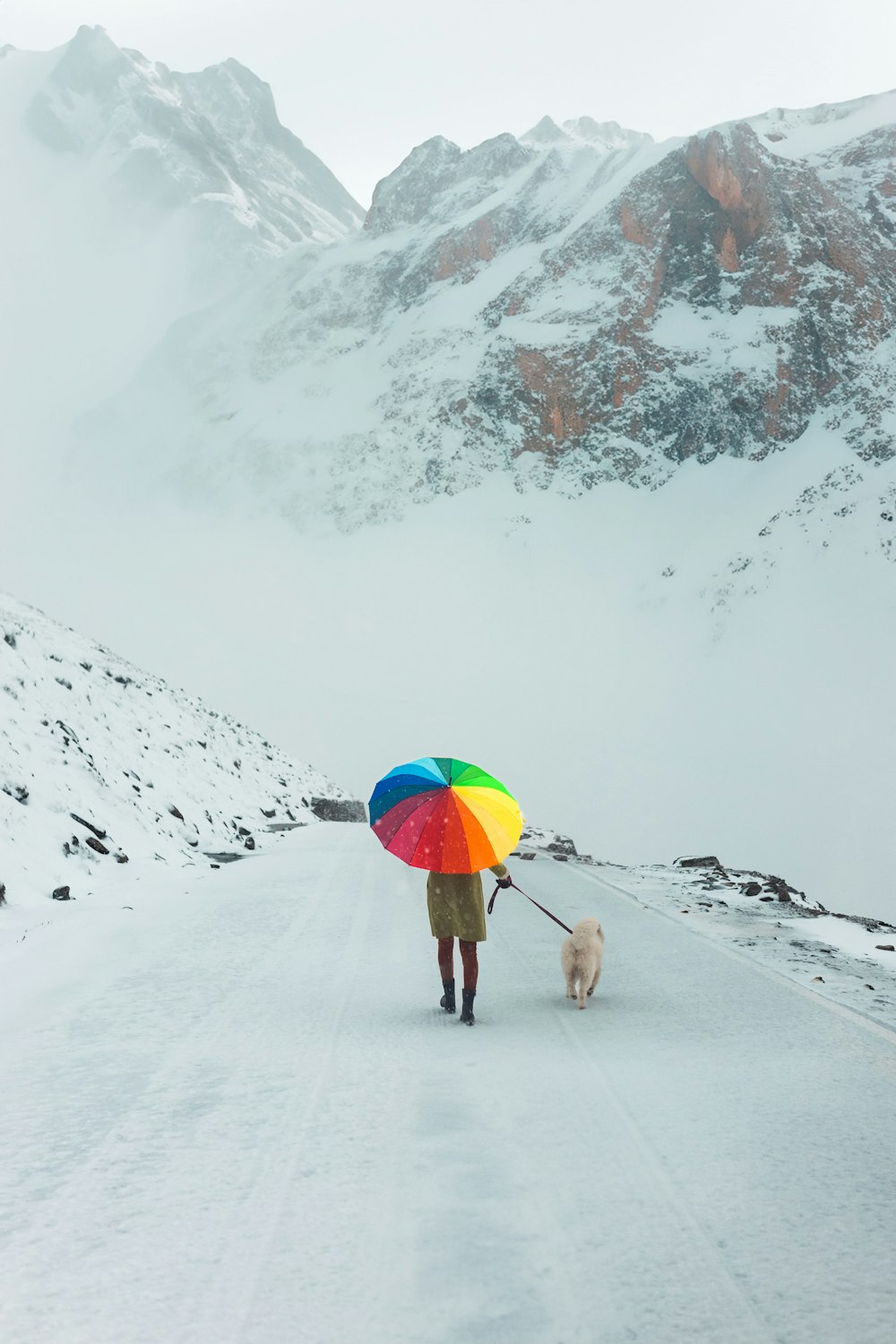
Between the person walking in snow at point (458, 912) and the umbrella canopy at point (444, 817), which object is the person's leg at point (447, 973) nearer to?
the person walking in snow at point (458, 912)

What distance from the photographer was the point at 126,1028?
5723mm

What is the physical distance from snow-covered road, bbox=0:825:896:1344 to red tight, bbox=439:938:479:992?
1.02 feet

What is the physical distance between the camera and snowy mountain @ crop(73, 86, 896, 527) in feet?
274

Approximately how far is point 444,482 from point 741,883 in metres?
72.2

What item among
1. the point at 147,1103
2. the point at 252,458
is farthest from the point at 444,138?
the point at 147,1103

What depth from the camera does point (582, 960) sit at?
6.57 meters

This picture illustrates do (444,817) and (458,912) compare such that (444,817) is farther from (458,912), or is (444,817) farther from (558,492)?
(558,492)

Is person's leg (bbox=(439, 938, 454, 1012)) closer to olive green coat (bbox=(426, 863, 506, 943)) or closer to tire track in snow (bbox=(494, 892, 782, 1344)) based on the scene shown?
olive green coat (bbox=(426, 863, 506, 943))

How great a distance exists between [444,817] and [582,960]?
1599 millimetres

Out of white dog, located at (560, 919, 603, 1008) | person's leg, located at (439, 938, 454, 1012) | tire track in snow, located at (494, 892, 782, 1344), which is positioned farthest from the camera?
white dog, located at (560, 919, 603, 1008)

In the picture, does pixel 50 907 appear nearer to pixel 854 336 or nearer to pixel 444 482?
pixel 444 482

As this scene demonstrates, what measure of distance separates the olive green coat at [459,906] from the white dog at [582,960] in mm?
781

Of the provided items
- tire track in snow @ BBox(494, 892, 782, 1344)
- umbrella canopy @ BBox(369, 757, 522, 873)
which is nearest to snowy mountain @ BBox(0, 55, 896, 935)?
umbrella canopy @ BBox(369, 757, 522, 873)

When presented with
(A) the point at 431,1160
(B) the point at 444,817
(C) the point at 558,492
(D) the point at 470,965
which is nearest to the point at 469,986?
(D) the point at 470,965
